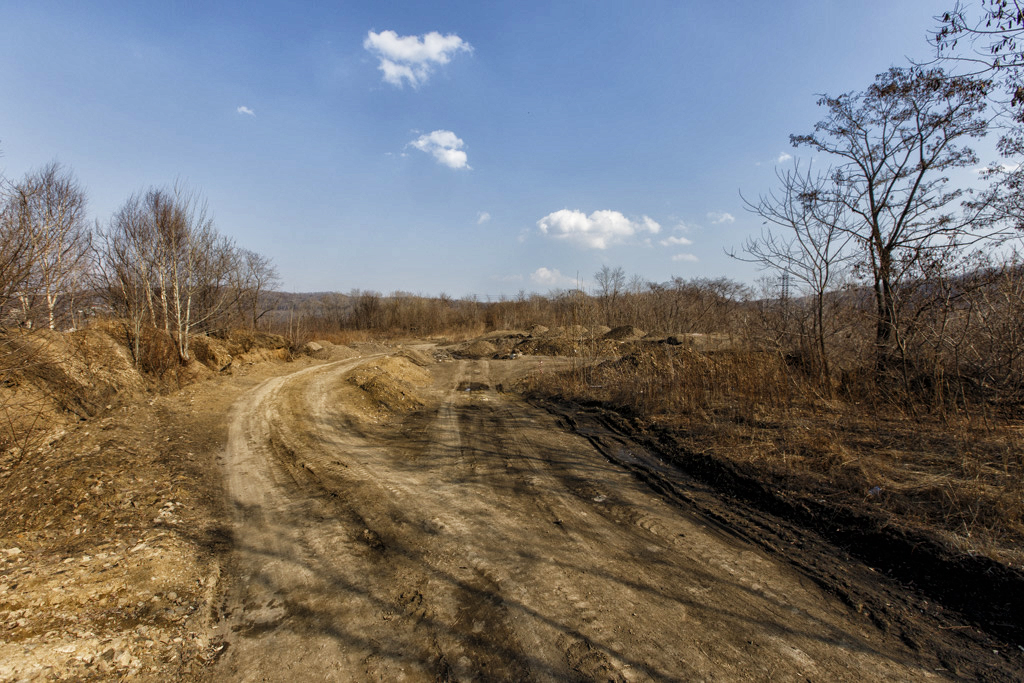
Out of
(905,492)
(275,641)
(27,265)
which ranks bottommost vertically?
(275,641)

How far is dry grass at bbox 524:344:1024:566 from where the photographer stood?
4.34 metres

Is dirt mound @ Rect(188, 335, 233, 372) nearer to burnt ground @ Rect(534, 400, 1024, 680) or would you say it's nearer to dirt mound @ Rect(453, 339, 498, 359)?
dirt mound @ Rect(453, 339, 498, 359)

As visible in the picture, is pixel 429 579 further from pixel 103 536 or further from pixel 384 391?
pixel 384 391

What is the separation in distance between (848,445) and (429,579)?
230 inches

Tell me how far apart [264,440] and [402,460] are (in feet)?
9.15

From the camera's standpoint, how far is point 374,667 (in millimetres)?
2895

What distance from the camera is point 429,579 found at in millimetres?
3812

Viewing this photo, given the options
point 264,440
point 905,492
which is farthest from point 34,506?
point 905,492

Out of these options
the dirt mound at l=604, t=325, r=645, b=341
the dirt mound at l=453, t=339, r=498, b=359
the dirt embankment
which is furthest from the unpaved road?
the dirt mound at l=604, t=325, r=645, b=341

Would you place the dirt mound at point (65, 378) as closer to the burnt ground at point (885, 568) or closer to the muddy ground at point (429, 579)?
the muddy ground at point (429, 579)

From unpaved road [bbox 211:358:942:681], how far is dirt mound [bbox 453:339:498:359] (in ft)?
64.3

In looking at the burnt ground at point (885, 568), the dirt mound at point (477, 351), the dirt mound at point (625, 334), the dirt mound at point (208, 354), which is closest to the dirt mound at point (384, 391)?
the dirt mound at point (208, 354)

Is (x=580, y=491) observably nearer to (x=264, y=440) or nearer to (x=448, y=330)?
(x=264, y=440)

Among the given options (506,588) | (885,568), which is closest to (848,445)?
(885,568)
